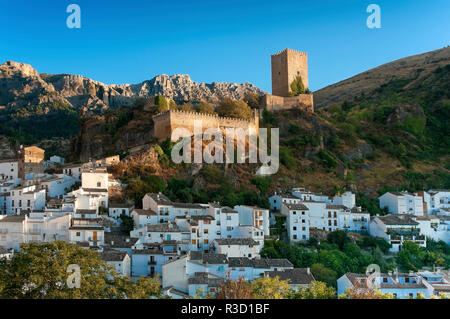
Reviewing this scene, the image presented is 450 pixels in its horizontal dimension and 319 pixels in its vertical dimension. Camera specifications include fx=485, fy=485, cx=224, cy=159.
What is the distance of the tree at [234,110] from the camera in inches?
2208

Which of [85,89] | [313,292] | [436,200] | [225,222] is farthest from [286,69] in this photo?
[85,89]

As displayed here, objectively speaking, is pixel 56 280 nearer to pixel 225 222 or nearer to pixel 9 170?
pixel 225 222

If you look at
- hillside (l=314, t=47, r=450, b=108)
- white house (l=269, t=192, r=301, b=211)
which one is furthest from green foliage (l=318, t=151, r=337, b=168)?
hillside (l=314, t=47, r=450, b=108)

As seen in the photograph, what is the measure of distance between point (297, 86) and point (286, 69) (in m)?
2.84

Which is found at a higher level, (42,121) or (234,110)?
(42,121)

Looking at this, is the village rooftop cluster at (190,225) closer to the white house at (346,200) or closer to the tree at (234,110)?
the white house at (346,200)

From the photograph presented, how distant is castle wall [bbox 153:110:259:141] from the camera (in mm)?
49031

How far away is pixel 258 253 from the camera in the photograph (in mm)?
33875

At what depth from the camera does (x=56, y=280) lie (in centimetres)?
1955

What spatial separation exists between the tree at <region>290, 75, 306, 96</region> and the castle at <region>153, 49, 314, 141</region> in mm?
481

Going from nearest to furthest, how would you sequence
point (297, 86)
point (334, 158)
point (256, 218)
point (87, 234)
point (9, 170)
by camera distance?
1. point (87, 234)
2. point (256, 218)
3. point (9, 170)
4. point (334, 158)
5. point (297, 86)

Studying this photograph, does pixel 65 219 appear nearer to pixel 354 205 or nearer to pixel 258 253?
pixel 258 253

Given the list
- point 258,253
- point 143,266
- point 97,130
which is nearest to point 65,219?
point 143,266

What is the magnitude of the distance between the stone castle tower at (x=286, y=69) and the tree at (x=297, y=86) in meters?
0.41
